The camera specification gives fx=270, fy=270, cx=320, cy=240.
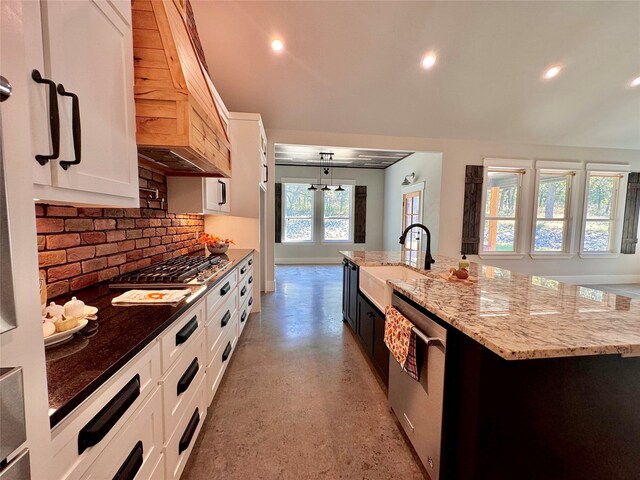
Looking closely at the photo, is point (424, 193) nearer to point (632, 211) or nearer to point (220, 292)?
point (632, 211)

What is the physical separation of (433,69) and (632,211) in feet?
18.2

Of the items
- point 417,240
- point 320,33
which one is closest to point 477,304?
point 320,33

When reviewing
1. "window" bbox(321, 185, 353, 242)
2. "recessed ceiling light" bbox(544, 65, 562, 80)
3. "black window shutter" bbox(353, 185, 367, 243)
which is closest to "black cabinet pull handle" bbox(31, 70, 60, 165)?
"recessed ceiling light" bbox(544, 65, 562, 80)

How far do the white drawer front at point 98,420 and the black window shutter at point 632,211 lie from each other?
27.6 feet

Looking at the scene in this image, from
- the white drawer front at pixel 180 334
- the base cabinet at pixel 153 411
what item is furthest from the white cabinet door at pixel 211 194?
the white drawer front at pixel 180 334

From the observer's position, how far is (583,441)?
104 centimetres

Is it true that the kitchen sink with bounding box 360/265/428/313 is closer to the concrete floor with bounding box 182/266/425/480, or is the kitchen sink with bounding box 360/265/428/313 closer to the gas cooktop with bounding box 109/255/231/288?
the concrete floor with bounding box 182/266/425/480

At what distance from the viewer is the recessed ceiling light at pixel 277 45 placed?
128 inches

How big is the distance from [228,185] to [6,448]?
11.2 feet

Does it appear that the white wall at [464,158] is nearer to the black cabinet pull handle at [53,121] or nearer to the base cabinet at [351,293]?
the base cabinet at [351,293]

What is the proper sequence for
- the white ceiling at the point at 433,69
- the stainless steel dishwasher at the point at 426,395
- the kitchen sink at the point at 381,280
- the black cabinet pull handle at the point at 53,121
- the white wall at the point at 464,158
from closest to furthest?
1. the black cabinet pull handle at the point at 53,121
2. the stainless steel dishwasher at the point at 426,395
3. the kitchen sink at the point at 381,280
4. the white ceiling at the point at 433,69
5. the white wall at the point at 464,158

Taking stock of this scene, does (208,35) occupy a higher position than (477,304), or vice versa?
(208,35)

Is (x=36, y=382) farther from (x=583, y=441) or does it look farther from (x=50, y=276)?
(x=583, y=441)

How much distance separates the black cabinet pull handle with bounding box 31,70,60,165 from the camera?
0.74 metres
